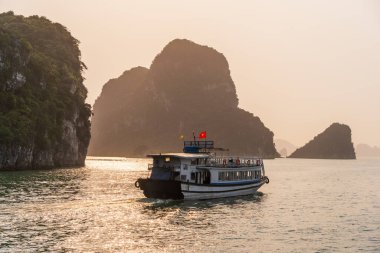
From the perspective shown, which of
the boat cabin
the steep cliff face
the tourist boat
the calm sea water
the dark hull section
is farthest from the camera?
the steep cliff face

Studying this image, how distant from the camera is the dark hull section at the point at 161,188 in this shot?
45.7m

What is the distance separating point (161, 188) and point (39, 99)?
66895 millimetres

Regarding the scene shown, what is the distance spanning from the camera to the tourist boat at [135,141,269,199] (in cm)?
4631

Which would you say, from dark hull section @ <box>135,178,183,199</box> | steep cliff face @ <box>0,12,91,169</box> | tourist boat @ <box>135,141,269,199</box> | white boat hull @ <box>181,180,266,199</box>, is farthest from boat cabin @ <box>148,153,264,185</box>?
steep cliff face @ <box>0,12,91,169</box>

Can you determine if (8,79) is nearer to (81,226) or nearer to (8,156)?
(8,156)

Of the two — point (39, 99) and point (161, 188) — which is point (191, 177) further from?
point (39, 99)

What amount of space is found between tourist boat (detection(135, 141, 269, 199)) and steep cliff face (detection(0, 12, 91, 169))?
155ft

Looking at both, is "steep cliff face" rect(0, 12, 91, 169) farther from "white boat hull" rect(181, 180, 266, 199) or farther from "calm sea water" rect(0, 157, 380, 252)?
"white boat hull" rect(181, 180, 266, 199)

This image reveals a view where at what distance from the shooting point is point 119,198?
49000 mm

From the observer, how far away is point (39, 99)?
103 m

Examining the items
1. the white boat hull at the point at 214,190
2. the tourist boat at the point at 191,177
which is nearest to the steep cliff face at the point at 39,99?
the tourist boat at the point at 191,177

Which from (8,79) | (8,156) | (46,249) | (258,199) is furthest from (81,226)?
(8,79)

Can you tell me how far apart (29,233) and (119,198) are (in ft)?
66.8

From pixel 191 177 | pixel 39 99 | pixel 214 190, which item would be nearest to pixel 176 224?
pixel 191 177
